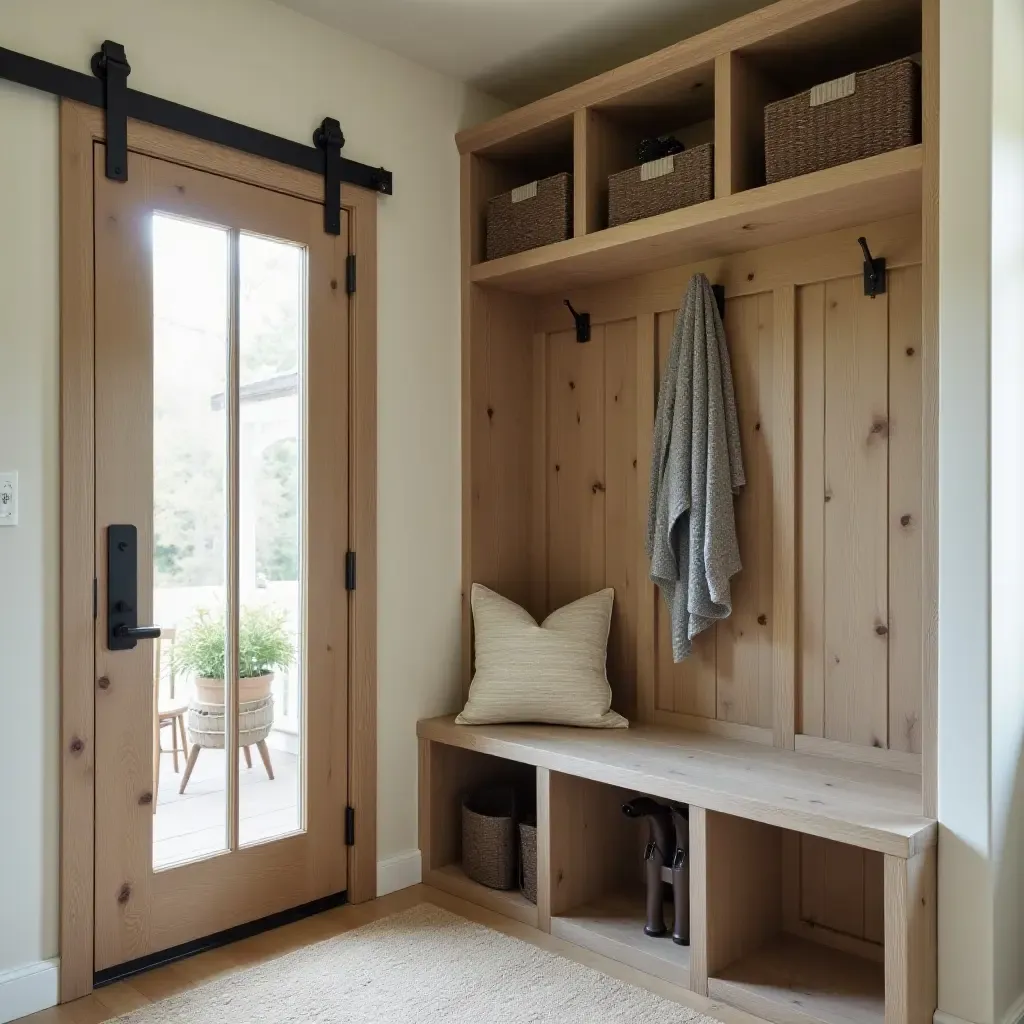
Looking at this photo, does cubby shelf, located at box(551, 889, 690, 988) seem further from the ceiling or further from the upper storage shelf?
the ceiling

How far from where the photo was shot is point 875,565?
247 centimetres

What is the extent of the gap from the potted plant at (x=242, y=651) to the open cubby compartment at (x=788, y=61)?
5.47 feet

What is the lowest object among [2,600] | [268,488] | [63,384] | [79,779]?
[79,779]

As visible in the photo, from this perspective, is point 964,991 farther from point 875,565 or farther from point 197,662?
point 197,662

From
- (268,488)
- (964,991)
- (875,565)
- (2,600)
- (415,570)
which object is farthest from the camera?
(415,570)

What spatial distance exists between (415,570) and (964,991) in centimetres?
181

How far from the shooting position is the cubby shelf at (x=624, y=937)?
7.86 feet

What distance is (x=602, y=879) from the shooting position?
9.29 feet

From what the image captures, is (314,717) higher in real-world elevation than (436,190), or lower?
lower

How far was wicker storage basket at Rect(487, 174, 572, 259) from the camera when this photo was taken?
2.83 metres

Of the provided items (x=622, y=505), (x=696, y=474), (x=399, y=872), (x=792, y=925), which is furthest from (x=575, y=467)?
(x=792, y=925)

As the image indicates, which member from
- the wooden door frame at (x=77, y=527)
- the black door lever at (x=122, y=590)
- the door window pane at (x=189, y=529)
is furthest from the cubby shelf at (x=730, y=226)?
the black door lever at (x=122, y=590)

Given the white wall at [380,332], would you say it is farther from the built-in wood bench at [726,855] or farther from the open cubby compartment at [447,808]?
the built-in wood bench at [726,855]

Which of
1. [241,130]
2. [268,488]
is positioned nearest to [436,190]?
Result: [241,130]
